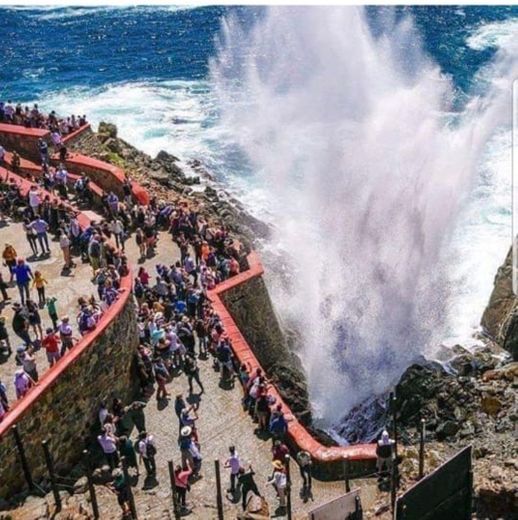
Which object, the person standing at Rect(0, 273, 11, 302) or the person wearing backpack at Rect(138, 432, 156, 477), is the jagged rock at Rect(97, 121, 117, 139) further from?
the person wearing backpack at Rect(138, 432, 156, 477)

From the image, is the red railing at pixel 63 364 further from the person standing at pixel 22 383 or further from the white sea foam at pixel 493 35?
the white sea foam at pixel 493 35

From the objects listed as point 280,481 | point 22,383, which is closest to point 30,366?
point 22,383

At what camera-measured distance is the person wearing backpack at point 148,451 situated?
20.4 m

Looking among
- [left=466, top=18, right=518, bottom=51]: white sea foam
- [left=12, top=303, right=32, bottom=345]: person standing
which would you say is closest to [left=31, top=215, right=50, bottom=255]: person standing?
[left=12, top=303, right=32, bottom=345]: person standing

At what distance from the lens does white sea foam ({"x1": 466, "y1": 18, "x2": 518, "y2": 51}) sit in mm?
78188

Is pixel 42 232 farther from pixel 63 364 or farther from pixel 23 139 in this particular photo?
pixel 23 139

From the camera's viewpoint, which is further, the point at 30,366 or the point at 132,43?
the point at 132,43

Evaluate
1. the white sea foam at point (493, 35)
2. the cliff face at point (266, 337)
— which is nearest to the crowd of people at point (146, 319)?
the cliff face at point (266, 337)

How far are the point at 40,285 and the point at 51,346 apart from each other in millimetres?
3418

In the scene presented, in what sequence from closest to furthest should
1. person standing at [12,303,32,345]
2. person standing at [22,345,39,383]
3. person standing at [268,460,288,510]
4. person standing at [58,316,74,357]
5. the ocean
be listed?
person standing at [268,460,288,510]
person standing at [22,345,39,383]
person standing at [58,316,74,357]
person standing at [12,303,32,345]
the ocean

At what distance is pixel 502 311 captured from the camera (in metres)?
32.9

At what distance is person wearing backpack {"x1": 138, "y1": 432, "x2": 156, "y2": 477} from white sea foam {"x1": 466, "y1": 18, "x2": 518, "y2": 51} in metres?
64.4

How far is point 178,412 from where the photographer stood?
71.3ft

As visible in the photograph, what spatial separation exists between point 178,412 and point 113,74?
175 feet
